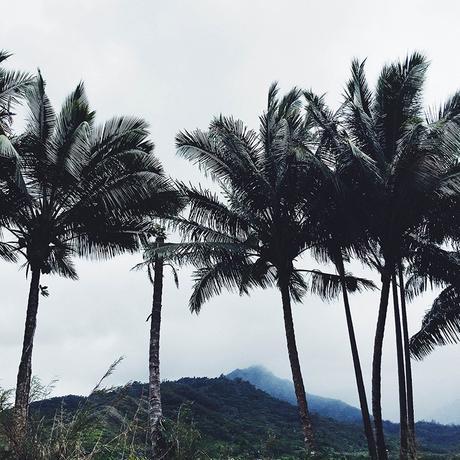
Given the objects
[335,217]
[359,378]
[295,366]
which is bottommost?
[359,378]

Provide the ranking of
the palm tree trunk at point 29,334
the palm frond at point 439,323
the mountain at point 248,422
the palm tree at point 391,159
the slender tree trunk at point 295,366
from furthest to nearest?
the mountain at point 248,422
the palm frond at point 439,323
the slender tree trunk at point 295,366
the palm tree at point 391,159
the palm tree trunk at point 29,334

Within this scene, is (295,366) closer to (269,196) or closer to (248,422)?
(269,196)

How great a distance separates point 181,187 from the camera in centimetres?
1512

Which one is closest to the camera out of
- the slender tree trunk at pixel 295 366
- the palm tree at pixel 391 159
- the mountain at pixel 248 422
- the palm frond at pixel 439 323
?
the palm tree at pixel 391 159

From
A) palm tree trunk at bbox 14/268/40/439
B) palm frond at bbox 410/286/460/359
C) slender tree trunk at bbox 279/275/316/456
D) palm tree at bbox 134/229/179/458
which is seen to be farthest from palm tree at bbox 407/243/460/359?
palm tree trunk at bbox 14/268/40/439

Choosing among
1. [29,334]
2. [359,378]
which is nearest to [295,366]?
[359,378]

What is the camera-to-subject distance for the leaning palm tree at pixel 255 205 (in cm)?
1428

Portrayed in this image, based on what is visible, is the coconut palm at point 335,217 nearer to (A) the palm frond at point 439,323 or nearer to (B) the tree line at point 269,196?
(B) the tree line at point 269,196

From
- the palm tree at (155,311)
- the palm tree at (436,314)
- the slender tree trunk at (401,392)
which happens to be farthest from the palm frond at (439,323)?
the palm tree at (155,311)

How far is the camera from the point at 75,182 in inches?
506

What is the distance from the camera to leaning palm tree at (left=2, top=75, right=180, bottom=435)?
1267cm

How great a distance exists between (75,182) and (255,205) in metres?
4.70

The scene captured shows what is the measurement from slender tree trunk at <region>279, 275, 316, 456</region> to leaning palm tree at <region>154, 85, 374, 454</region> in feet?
0.08

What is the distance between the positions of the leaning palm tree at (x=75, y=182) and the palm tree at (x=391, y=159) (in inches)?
184
